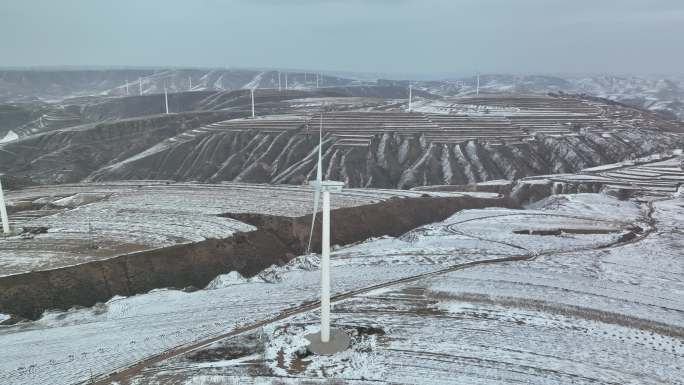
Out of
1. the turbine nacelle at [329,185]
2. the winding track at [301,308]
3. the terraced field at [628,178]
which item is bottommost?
the winding track at [301,308]

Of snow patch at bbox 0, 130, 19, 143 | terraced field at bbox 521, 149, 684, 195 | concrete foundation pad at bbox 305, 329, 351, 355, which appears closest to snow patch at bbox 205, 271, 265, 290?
concrete foundation pad at bbox 305, 329, 351, 355

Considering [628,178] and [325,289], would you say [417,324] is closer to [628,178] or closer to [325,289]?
[325,289]

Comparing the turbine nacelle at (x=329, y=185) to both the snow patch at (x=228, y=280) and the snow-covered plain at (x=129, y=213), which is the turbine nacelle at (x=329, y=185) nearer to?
the snow patch at (x=228, y=280)

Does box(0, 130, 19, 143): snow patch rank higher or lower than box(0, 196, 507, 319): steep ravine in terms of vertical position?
higher

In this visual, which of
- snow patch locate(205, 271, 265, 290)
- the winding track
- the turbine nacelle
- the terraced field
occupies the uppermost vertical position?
the turbine nacelle

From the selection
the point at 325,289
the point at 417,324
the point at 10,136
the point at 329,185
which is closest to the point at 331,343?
the point at 325,289

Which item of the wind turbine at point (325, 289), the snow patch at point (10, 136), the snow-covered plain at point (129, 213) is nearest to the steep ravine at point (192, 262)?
the snow-covered plain at point (129, 213)

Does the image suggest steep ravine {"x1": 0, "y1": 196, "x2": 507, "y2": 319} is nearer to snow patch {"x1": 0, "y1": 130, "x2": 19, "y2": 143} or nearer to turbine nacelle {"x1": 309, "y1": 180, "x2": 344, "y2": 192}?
turbine nacelle {"x1": 309, "y1": 180, "x2": 344, "y2": 192}
